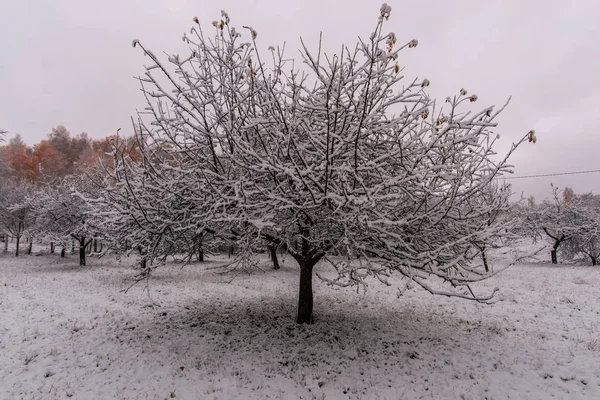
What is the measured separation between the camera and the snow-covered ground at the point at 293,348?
18.1 ft

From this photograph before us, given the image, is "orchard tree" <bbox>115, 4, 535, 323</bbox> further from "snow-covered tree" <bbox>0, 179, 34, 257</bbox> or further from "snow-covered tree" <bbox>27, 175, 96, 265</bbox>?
"snow-covered tree" <bbox>0, 179, 34, 257</bbox>

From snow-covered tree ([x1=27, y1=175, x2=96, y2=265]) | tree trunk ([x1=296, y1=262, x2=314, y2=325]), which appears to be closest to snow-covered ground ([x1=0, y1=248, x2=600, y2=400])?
tree trunk ([x1=296, y1=262, x2=314, y2=325])

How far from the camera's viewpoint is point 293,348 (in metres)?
7.00

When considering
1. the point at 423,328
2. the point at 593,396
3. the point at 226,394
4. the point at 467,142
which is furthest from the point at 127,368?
the point at 593,396

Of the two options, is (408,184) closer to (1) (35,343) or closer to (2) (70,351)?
(2) (70,351)

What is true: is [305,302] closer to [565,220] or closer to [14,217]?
[565,220]

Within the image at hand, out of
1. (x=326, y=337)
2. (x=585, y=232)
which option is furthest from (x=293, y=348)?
(x=585, y=232)

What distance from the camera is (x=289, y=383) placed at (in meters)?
5.75

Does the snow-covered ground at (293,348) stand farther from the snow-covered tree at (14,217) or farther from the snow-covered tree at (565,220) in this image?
the snow-covered tree at (14,217)

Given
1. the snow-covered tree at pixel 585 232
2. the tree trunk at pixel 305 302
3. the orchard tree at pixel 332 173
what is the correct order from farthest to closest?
the snow-covered tree at pixel 585 232 < the tree trunk at pixel 305 302 < the orchard tree at pixel 332 173

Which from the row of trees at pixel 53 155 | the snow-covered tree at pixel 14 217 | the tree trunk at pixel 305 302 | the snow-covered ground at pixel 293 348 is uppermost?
the row of trees at pixel 53 155

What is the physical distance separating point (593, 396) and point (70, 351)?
10.4 meters

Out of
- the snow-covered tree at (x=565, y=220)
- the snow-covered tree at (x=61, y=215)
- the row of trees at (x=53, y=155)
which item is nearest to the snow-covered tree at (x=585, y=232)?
the snow-covered tree at (x=565, y=220)

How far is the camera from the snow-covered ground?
217 inches
